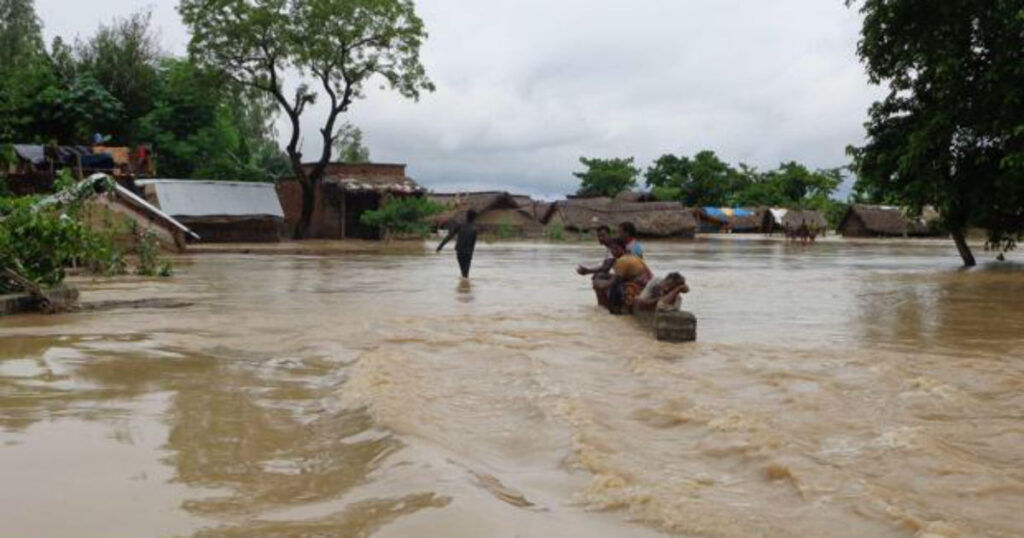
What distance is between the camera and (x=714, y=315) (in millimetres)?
11219

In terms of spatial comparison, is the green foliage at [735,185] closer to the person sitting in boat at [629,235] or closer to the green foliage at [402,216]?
the green foliage at [402,216]

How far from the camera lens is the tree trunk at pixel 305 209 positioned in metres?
34.5

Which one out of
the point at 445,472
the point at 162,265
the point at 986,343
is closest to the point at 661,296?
the point at 986,343

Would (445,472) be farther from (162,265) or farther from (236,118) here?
(236,118)

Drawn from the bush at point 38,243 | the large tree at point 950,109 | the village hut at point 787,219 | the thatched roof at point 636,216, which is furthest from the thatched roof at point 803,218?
the bush at point 38,243

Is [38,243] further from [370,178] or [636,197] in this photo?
[636,197]

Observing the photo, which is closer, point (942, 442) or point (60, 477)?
point (60, 477)

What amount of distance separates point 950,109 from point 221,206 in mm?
24003

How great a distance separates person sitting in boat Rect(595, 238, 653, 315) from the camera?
10.7 meters

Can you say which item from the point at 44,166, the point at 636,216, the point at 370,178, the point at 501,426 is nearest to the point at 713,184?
the point at 636,216

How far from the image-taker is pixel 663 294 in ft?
30.5

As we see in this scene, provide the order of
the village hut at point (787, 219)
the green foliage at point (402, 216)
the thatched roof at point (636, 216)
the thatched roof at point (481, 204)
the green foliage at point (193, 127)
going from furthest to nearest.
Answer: the village hut at point (787, 219) < the thatched roof at point (636, 216) < the thatched roof at point (481, 204) < the green foliage at point (402, 216) < the green foliage at point (193, 127)

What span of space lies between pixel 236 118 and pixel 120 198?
1920 centimetres

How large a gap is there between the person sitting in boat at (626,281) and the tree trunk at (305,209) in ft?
83.2
